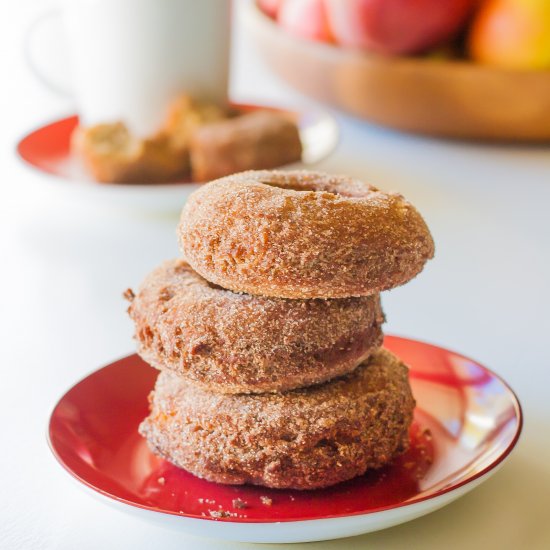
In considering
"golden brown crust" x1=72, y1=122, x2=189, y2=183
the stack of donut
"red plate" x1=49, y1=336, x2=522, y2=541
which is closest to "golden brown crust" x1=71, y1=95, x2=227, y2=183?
"golden brown crust" x1=72, y1=122, x2=189, y2=183

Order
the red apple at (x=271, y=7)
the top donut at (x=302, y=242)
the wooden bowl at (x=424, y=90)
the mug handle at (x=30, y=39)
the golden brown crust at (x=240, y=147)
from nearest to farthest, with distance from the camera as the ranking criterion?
the top donut at (x=302, y=242), the golden brown crust at (x=240, y=147), the wooden bowl at (x=424, y=90), the mug handle at (x=30, y=39), the red apple at (x=271, y=7)

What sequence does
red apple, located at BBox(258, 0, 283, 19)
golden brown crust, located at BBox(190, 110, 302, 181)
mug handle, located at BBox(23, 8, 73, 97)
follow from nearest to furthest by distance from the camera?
golden brown crust, located at BBox(190, 110, 302, 181), mug handle, located at BBox(23, 8, 73, 97), red apple, located at BBox(258, 0, 283, 19)

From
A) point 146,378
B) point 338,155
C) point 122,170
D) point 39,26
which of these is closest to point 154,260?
point 122,170

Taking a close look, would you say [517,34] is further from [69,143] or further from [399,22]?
[69,143]

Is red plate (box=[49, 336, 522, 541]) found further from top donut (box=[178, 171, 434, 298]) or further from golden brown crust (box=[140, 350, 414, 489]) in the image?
top donut (box=[178, 171, 434, 298])

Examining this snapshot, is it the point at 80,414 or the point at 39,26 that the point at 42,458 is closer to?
the point at 80,414

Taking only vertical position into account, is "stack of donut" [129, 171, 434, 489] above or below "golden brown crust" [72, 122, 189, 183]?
above

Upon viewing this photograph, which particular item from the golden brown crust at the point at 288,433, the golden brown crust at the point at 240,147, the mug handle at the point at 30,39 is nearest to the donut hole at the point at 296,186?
the golden brown crust at the point at 288,433

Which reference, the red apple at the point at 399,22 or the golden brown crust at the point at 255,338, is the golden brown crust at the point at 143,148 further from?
the golden brown crust at the point at 255,338
